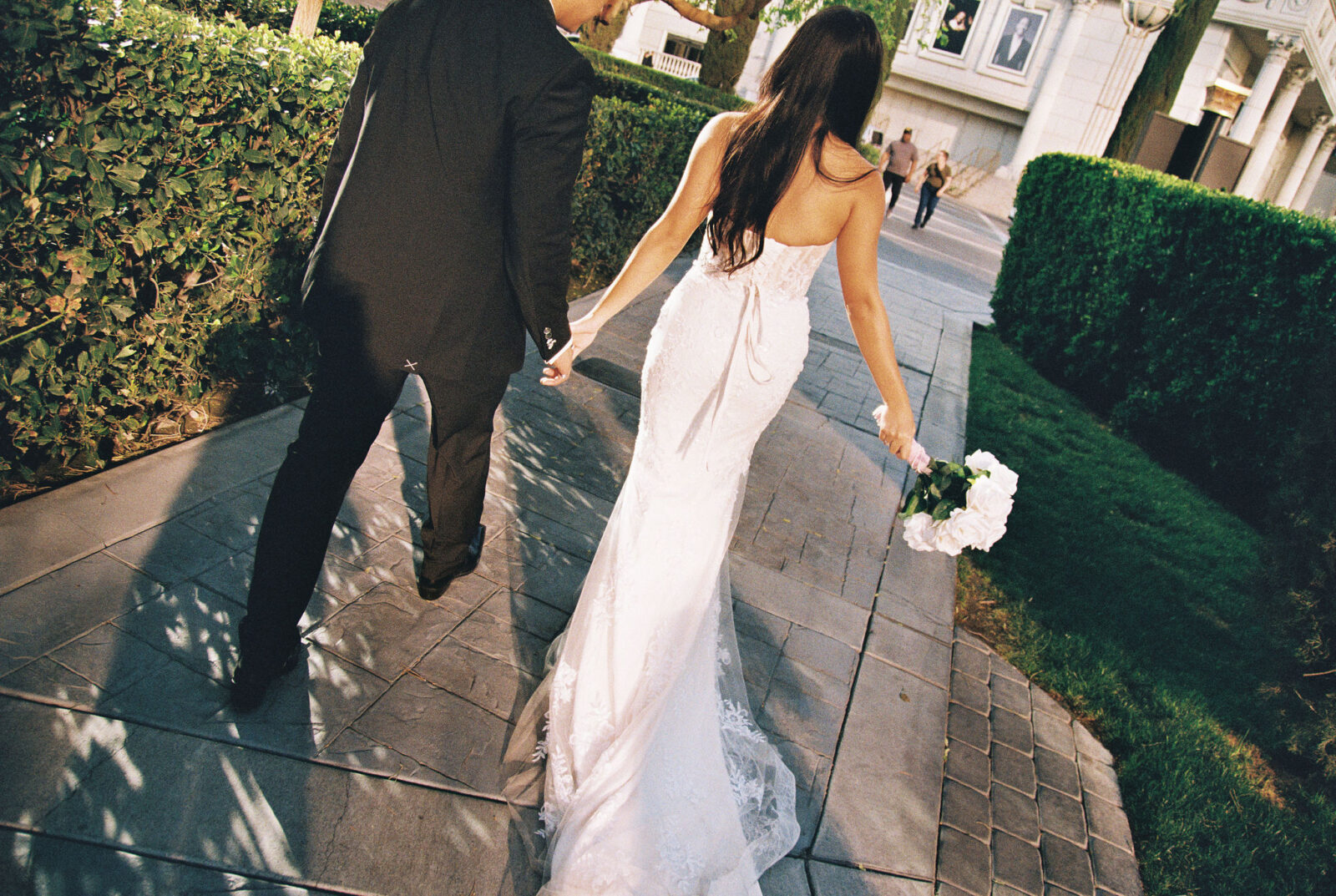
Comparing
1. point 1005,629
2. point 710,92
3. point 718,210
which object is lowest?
point 1005,629

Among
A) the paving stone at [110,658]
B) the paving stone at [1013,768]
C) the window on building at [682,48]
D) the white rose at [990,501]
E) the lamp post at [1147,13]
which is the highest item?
the window on building at [682,48]

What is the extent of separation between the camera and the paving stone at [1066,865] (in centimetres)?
262

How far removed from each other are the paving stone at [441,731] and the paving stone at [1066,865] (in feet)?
6.24

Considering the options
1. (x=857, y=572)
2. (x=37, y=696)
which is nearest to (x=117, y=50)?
(x=37, y=696)

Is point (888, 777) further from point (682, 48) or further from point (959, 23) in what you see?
point (682, 48)

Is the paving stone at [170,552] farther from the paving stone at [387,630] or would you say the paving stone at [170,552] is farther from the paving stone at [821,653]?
the paving stone at [821,653]

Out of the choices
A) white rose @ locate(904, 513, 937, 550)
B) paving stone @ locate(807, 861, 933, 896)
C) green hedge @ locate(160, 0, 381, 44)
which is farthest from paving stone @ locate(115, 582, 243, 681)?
green hedge @ locate(160, 0, 381, 44)

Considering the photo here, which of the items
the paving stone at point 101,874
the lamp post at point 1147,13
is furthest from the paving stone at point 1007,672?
the lamp post at point 1147,13

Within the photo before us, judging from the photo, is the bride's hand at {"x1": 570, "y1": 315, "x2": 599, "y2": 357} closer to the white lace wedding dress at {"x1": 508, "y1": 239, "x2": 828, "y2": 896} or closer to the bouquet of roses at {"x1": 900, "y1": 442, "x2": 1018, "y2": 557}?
the white lace wedding dress at {"x1": 508, "y1": 239, "x2": 828, "y2": 896}

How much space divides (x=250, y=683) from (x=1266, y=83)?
36.0 meters

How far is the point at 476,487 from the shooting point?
2.62 m

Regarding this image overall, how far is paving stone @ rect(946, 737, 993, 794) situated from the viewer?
115 inches

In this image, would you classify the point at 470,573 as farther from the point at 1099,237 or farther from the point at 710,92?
the point at 710,92

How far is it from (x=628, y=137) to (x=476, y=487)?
5151 millimetres
